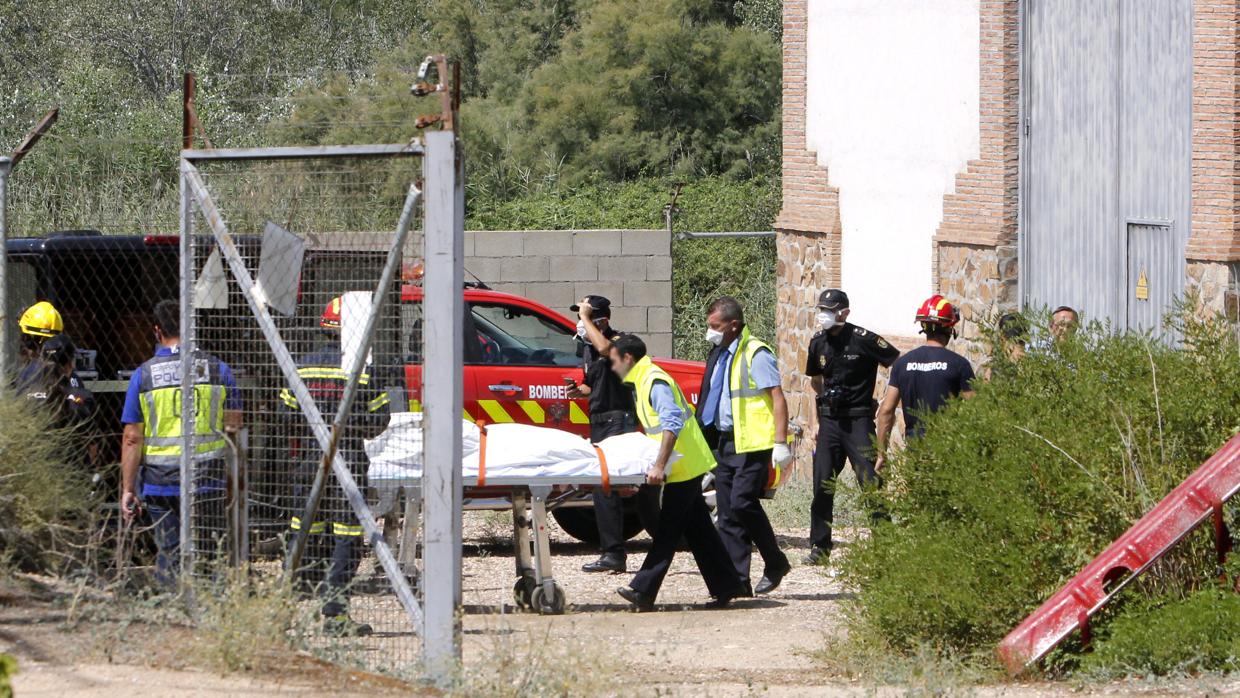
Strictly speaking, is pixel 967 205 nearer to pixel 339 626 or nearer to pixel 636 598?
pixel 636 598

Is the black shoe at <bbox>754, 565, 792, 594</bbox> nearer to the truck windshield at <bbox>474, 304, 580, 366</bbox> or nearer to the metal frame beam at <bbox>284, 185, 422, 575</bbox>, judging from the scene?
the truck windshield at <bbox>474, 304, 580, 366</bbox>

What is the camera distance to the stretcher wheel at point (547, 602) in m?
9.01

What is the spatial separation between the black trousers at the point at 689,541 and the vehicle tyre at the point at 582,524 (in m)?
2.18

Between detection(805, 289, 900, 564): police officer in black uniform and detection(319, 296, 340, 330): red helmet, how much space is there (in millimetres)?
4616

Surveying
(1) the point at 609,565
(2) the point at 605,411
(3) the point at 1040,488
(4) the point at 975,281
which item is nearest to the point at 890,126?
(4) the point at 975,281

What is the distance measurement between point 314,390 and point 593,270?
9.31 m

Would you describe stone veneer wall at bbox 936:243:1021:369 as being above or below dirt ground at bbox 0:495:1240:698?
above

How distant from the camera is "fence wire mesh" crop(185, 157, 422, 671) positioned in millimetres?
6836

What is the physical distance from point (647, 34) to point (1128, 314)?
17.9 m

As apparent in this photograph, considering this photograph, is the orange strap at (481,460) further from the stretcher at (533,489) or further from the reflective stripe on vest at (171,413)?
the reflective stripe on vest at (171,413)

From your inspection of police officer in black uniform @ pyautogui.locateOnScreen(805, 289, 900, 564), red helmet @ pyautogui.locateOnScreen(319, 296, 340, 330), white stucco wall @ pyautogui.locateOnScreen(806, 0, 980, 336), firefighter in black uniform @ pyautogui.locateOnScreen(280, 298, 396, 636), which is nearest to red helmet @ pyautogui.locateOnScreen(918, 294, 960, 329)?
police officer in black uniform @ pyautogui.locateOnScreen(805, 289, 900, 564)

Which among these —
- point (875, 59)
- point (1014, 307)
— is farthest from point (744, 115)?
point (1014, 307)

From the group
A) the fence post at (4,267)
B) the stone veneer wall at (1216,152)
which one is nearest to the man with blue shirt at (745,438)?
the fence post at (4,267)

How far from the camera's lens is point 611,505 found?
34.6 feet
